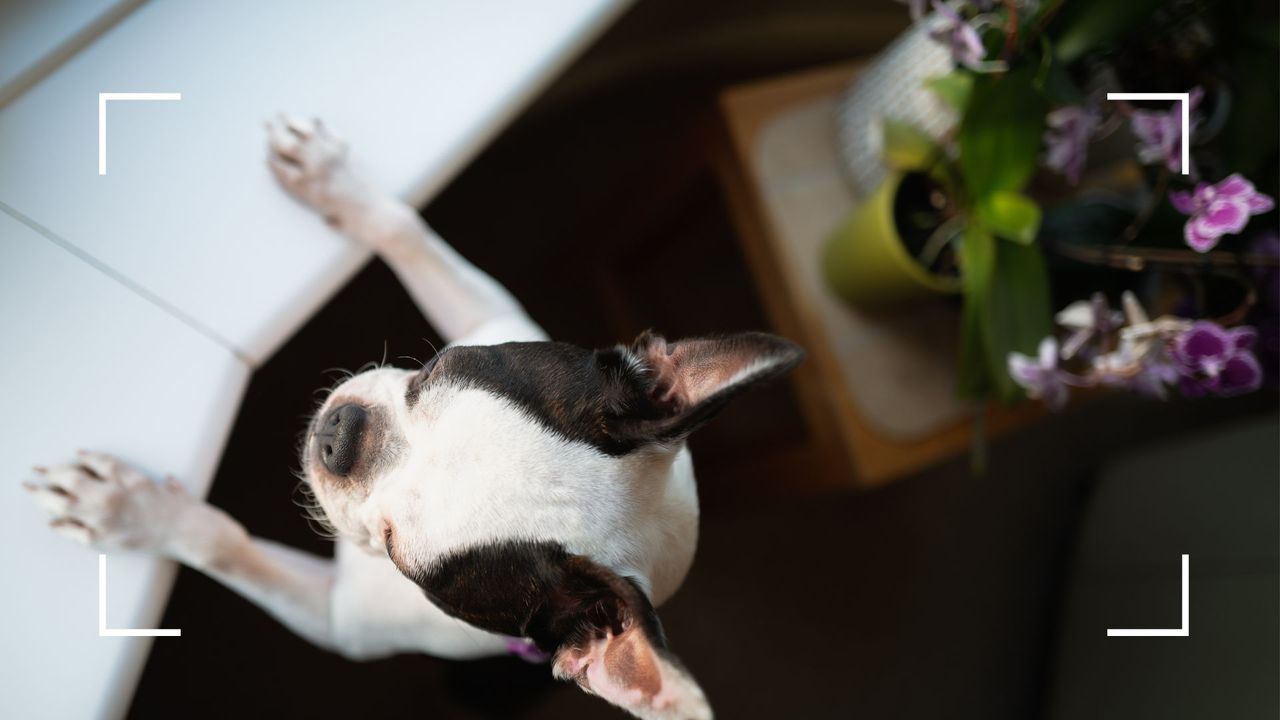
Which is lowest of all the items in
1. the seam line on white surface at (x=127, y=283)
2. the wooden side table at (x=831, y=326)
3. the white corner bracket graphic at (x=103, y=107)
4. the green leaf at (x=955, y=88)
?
the wooden side table at (x=831, y=326)

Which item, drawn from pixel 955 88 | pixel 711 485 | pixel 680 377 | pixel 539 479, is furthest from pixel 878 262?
pixel 711 485

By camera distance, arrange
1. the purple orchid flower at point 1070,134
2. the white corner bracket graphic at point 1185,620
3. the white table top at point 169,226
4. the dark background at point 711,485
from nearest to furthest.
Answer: the white table top at point 169,226 < the purple orchid flower at point 1070,134 < the dark background at point 711,485 < the white corner bracket graphic at point 1185,620

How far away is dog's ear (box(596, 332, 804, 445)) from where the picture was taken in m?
0.71

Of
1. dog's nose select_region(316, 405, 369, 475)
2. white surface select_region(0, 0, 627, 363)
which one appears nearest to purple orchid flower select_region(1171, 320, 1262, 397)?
white surface select_region(0, 0, 627, 363)

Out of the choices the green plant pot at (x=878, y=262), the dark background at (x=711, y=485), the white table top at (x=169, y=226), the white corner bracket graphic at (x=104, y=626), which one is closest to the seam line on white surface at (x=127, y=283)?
the white table top at (x=169, y=226)

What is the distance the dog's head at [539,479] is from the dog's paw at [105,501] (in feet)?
0.54

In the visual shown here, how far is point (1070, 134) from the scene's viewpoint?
1.08 metres

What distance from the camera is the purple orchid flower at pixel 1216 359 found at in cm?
91

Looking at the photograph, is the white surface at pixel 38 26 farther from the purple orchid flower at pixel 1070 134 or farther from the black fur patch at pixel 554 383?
the purple orchid flower at pixel 1070 134

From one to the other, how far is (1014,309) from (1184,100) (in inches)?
12.7

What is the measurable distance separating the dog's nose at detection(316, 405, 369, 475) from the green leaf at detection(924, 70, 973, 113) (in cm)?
87

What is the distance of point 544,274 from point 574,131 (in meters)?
0.36

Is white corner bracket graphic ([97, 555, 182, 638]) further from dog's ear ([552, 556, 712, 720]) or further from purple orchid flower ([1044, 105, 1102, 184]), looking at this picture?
purple orchid flower ([1044, 105, 1102, 184])

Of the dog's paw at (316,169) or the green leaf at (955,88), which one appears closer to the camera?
the dog's paw at (316,169)
